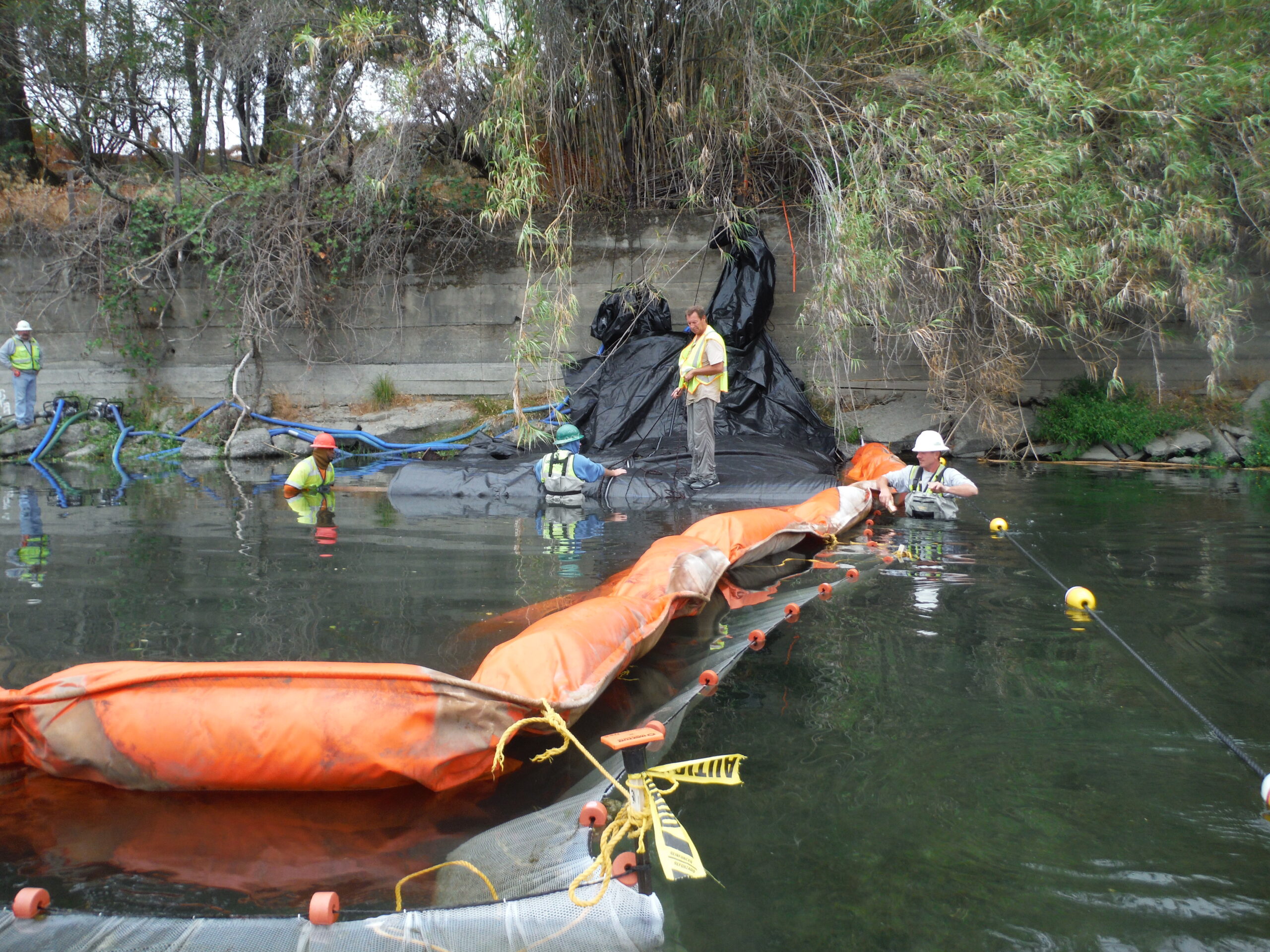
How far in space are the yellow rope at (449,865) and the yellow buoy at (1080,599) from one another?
3039 mm

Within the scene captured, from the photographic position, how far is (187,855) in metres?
1.91

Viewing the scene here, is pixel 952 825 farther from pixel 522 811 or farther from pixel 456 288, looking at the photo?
pixel 456 288

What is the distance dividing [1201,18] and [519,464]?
26.7 feet

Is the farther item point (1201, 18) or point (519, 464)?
point (1201, 18)

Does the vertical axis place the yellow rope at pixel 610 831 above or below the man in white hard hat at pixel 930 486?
below

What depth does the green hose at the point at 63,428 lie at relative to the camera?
11.1 meters

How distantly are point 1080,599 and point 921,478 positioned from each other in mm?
2528

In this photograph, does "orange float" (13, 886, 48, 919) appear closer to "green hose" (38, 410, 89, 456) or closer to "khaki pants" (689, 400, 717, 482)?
"khaki pants" (689, 400, 717, 482)

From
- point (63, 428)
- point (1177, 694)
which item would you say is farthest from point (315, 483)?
point (1177, 694)

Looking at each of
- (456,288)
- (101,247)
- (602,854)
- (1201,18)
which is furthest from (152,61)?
(602,854)

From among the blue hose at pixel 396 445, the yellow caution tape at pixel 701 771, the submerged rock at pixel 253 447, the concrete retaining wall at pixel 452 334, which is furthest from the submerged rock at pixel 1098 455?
the submerged rock at pixel 253 447

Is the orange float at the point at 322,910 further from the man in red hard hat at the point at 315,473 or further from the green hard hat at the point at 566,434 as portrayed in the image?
the man in red hard hat at the point at 315,473

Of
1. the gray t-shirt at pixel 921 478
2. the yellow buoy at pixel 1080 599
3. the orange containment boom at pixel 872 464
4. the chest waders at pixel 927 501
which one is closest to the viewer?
the yellow buoy at pixel 1080 599

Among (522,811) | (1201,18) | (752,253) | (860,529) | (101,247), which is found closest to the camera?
(522,811)
